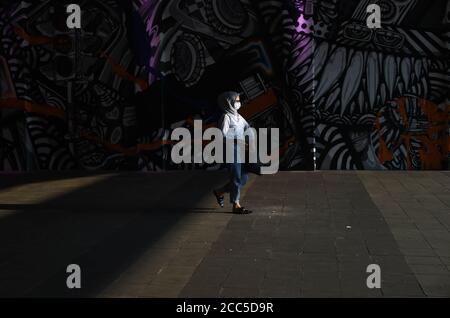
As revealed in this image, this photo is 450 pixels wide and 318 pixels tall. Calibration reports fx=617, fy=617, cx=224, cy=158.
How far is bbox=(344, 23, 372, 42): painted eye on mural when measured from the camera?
479 inches

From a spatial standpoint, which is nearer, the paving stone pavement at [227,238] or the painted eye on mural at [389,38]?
the paving stone pavement at [227,238]

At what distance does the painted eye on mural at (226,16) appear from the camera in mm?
12359

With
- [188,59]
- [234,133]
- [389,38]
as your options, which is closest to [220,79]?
[188,59]

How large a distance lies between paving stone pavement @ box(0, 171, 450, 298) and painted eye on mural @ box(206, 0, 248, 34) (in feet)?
10.5

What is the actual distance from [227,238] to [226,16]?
256 inches

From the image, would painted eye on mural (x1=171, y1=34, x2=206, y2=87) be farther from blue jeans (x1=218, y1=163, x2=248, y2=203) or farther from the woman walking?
blue jeans (x1=218, y1=163, x2=248, y2=203)

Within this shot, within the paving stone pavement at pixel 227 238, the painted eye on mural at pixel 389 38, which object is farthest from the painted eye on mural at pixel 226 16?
the paving stone pavement at pixel 227 238

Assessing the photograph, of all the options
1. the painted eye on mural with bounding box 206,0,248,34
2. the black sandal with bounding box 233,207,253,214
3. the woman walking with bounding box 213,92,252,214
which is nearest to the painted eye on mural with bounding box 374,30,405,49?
the painted eye on mural with bounding box 206,0,248,34

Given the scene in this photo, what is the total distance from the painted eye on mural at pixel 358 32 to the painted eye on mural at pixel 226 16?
2.04 meters

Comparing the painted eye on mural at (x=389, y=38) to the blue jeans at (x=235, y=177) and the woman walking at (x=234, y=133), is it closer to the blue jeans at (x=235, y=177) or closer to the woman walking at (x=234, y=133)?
the woman walking at (x=234, y=133)

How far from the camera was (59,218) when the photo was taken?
27.5 feet

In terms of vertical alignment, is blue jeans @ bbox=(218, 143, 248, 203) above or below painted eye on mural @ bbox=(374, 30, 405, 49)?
below

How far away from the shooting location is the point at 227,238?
711 centimetres
